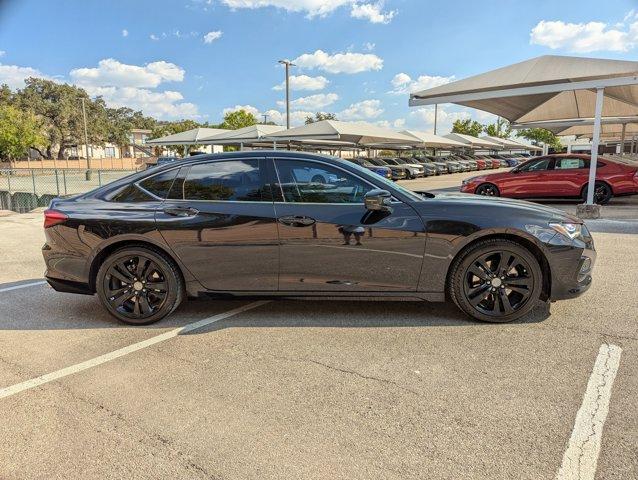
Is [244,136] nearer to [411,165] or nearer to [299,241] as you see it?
[411,165]

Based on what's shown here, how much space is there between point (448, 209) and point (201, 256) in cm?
218

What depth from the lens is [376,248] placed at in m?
3.95

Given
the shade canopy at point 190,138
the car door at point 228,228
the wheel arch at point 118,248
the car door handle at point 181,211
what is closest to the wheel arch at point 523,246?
the car door at point 228,228

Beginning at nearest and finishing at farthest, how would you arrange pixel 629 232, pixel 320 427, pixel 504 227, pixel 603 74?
pixel 320 427 < pixel 504 227 < pixel 629 232 < pixel 603 74

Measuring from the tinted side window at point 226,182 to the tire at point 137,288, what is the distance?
2.21 ft

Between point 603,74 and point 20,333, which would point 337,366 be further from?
point 603,74

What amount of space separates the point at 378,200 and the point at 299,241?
76cm

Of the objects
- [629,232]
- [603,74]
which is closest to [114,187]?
[629,232]

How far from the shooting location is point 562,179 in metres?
12.8

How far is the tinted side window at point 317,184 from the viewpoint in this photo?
4051mm

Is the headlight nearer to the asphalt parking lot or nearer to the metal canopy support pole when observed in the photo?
the asphalt parking lot

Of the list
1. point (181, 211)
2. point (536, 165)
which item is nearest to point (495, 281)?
point (181, 211)

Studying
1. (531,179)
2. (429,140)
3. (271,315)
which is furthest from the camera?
(429,140)

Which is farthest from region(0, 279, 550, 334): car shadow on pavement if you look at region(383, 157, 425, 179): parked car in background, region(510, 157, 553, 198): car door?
region(383, 157, 425, 179): parked car in background
